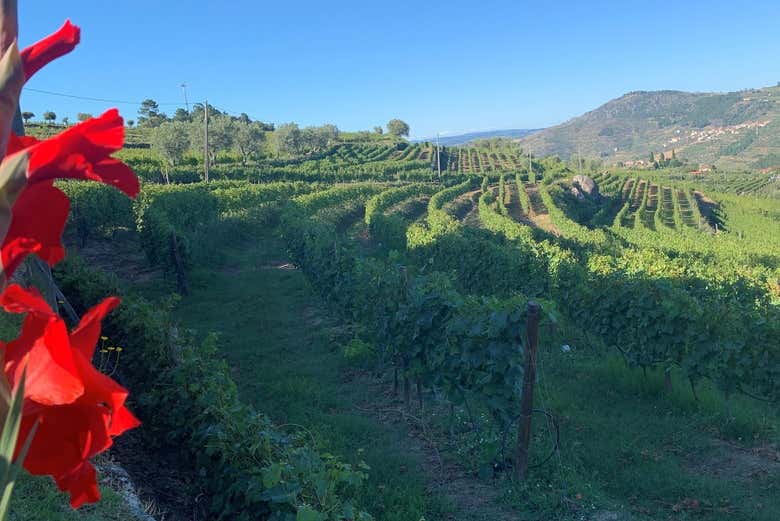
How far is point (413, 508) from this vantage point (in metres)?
5.93

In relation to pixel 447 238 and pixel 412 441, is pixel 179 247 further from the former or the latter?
pixel 412 441

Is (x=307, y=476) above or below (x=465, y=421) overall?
above

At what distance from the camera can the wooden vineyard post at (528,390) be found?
6418 millimetres

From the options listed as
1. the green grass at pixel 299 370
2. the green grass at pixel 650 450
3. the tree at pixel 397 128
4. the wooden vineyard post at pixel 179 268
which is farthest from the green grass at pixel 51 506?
the tree at pixel 397 128

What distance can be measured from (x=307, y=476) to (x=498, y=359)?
11.8ft

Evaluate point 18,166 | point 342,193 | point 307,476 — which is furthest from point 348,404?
point 342,193

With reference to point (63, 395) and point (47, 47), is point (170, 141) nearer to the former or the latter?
point (47, 47)

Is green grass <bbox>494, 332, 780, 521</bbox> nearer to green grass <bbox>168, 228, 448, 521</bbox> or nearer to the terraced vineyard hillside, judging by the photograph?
the terraced vineyard hillside

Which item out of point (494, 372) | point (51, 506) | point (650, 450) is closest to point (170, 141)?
point (494, 372)

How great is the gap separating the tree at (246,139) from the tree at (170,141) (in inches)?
497

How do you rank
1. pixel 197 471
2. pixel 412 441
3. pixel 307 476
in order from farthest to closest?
pixel 412 441, pixel 197 471, pixel 307 476

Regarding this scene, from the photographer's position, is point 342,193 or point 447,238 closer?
point 447,238

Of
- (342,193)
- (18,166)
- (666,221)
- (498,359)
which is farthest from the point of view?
(666,221)

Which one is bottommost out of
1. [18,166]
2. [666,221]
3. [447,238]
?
[666,221]
